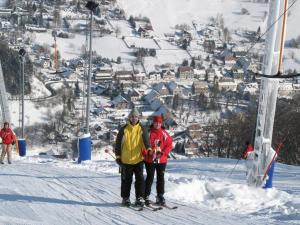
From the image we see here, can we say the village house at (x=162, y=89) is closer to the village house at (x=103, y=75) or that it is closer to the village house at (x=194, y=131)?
the village house at (x=103, y=75)

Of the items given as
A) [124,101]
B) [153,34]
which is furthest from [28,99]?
[153,34]

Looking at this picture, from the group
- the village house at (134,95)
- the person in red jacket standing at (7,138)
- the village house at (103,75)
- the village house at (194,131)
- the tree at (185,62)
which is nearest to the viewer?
the person in red jacket standing at (7,138)

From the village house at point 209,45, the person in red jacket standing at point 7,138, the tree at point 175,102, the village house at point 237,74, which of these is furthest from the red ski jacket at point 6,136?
the village house at point 209,45

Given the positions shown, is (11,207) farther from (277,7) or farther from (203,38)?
(203,38)

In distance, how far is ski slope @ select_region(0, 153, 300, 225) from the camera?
19.6 feet

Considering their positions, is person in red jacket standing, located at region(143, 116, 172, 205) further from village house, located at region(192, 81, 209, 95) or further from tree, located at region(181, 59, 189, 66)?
tree, located at region(181, 59, 189, 66)

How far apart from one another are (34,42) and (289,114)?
77.9 meters

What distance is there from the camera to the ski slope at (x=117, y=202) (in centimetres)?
599

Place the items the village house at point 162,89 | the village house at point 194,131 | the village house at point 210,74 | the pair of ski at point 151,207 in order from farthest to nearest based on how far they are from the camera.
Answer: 1. the village house at point 210,74
2. the village house at point 162,89
3. the village house at point 194,131
4. the pair of ski at point 151,207

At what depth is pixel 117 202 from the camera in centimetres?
675

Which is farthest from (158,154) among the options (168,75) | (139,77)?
(168,75)

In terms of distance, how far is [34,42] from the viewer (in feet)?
303

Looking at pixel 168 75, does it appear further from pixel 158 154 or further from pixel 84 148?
pixel 158 154

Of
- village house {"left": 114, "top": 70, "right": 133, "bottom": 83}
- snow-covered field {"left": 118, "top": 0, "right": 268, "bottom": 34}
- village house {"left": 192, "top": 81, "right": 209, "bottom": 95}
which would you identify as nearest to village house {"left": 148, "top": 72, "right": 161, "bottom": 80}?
village house {"left": 114, "top": 70, "right": 133, "bottom": 83}
